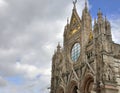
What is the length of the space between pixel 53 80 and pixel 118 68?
11.1 metres

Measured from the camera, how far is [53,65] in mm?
37438

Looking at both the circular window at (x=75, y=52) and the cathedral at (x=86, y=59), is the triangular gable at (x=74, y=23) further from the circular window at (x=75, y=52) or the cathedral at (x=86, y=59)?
the circular window at (x=75, y=52)

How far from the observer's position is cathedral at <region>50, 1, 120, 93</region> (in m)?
26.9

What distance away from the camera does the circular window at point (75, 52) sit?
3328 centimetres

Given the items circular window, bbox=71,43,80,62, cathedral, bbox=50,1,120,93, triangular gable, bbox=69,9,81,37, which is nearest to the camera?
cathedral, bbox=50,1,120,93

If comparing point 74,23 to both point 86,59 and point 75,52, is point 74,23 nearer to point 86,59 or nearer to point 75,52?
point 75,52

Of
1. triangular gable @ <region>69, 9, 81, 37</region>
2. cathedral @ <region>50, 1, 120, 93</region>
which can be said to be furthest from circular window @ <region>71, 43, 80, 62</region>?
triangular gable @ <region>69, 9, 81, 37</region>

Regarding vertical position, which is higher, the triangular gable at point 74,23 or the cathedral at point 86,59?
the triangular gable at point 74,23

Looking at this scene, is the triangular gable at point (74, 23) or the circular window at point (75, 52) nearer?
the circular window at point (75, 52)

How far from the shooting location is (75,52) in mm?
33781

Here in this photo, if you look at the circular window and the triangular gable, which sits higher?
the triangular gable

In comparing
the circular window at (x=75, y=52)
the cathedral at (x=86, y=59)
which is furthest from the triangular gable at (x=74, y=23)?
the circular window at (x=75, y=52)

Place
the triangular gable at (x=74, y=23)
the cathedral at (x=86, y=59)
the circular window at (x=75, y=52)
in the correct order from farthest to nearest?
the triangular gable at (x=74, y=23) < the circular window at (x=75, y=52) < the cathedral at (x=86, y=59)

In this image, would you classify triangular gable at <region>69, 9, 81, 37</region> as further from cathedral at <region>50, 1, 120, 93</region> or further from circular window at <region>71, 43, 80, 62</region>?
circular window at <region>71, 43, 80, 62</region>
